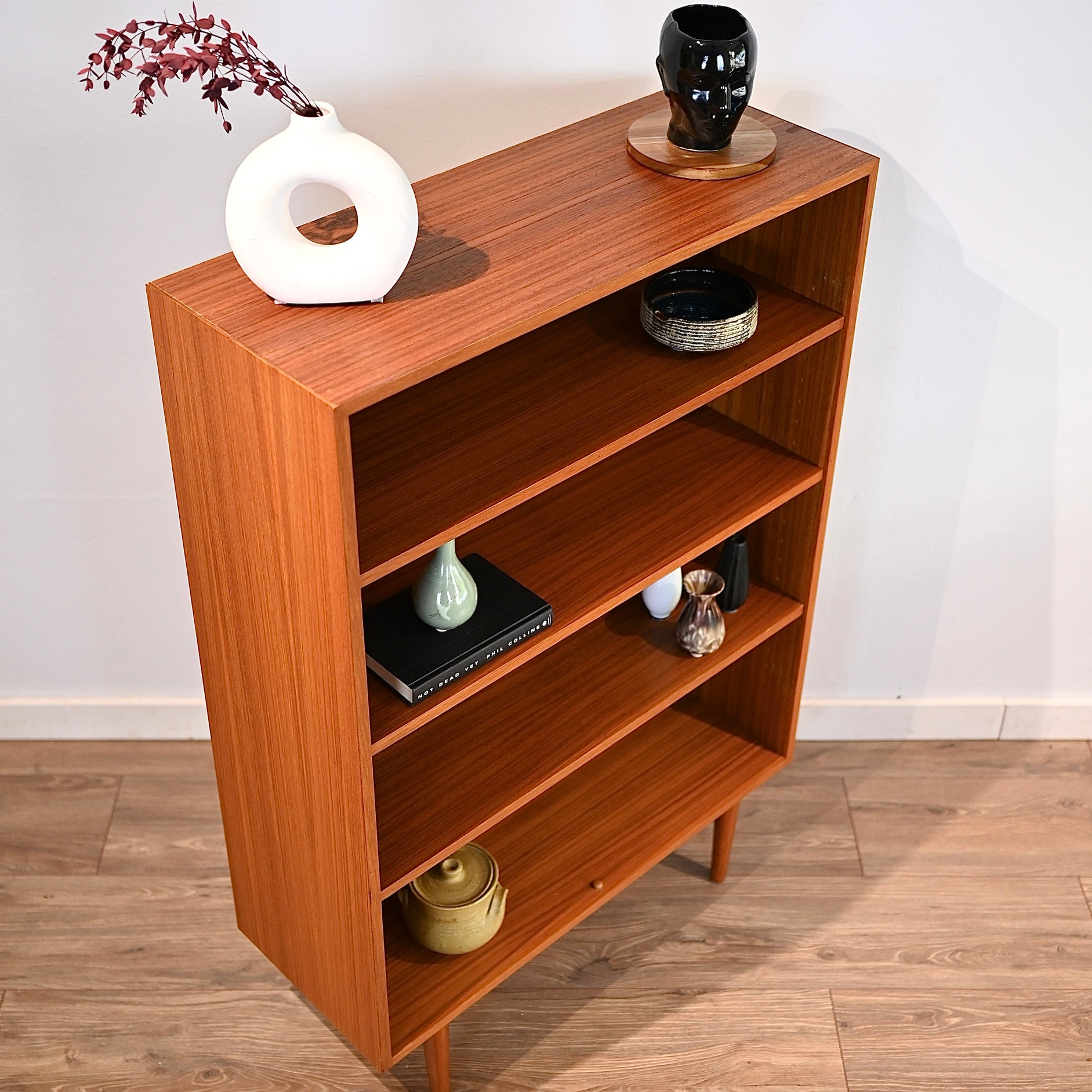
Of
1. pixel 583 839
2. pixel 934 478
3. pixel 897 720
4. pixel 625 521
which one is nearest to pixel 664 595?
pixel 625 521

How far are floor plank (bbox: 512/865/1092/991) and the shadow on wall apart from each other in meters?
0.45

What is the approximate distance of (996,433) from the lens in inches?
94.3

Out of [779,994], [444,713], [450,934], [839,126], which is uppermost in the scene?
[839,126]

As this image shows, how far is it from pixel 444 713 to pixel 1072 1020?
1.20 metres

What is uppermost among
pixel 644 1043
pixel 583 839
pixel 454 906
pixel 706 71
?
pixel 706 71

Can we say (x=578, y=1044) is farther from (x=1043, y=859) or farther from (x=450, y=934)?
(x=1043, y=859)

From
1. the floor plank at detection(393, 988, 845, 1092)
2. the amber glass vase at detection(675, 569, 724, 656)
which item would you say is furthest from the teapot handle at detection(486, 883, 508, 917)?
the amber glass vase at detection(675, 569, 724, 656)

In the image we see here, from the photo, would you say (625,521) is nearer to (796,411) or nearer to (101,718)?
(796,411)

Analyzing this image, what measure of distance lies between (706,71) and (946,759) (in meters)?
1.64

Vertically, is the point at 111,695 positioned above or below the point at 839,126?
below

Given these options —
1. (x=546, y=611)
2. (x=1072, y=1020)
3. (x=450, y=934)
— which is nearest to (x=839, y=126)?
(x=546, y=611)

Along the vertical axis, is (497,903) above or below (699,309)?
below

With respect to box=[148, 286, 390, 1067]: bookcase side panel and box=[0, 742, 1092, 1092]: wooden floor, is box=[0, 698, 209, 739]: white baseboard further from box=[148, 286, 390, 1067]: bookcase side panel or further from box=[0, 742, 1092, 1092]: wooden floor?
box=[148, 286, 390, 1067]: bookcase side panel

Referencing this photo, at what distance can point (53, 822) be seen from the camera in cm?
250
